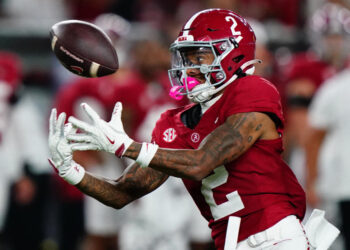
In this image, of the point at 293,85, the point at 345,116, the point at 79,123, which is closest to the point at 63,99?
the point at 293,85

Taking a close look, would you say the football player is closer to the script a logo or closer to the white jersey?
the script a logo

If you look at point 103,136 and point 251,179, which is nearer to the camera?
point 103,136

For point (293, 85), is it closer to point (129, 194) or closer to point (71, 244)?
point (71, 244)

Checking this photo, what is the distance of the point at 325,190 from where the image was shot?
577 centimetres

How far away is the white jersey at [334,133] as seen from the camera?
554 cm

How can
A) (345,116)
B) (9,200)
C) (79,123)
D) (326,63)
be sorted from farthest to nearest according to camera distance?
(9,200) < (326,63) < (345,116) < (79,123)

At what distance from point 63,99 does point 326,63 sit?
1902mm

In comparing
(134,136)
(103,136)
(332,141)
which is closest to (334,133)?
(332,141)

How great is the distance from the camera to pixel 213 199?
358cm

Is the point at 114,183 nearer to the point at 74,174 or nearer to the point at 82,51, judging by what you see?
the point at 74,174

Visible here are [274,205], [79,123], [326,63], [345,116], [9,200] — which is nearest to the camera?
[79,123]

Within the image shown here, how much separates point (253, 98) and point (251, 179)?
334 millimetres

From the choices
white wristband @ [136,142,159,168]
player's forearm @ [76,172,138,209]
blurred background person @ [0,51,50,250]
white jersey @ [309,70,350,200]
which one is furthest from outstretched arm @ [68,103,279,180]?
blurred background person @ [0,51,50,250]

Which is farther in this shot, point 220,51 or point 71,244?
point 71,244
